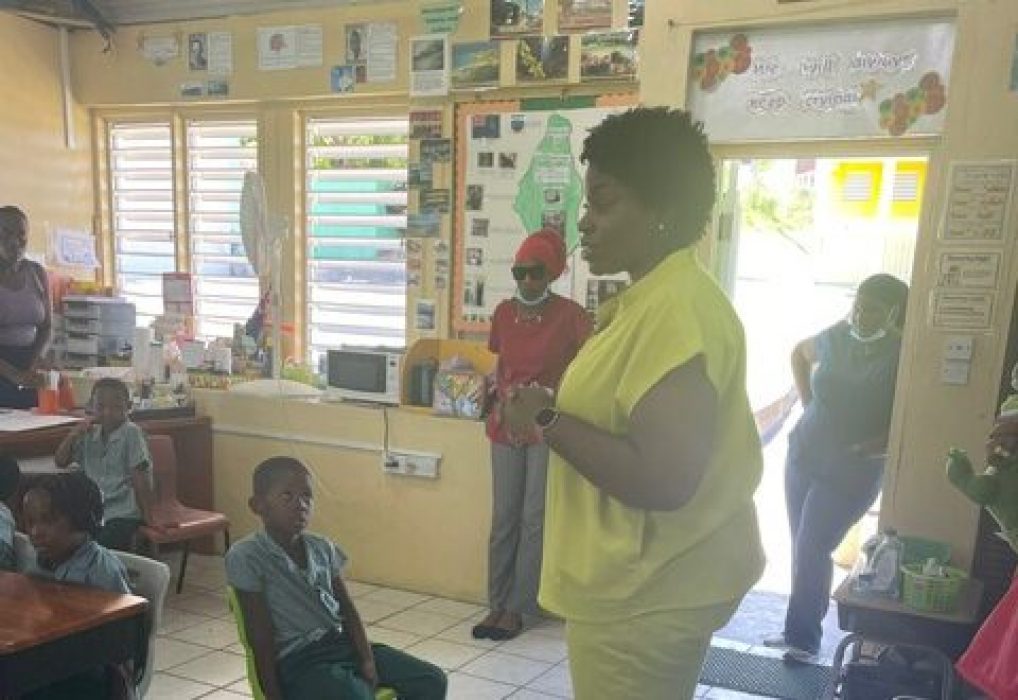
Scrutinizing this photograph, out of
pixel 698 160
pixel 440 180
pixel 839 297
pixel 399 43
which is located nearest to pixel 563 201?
pixel 440 180

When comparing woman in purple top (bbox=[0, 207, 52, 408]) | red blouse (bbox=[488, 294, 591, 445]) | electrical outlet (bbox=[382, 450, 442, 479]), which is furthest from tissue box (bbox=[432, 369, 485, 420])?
woman in purple top (bbox=[0, 207, 52, 408])

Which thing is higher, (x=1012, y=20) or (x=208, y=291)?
(x=1012, y=20)

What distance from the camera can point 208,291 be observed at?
16.8ft

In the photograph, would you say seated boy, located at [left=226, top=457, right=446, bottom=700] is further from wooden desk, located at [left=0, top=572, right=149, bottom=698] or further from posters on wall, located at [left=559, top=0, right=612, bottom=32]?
posters on wall, located at [left=559, top=0, right=612, bottom=32]

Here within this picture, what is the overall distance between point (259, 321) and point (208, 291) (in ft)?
2.12

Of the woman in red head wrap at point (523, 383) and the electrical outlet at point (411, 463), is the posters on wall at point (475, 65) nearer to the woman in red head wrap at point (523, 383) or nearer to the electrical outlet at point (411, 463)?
the woman in red head wrap at point (523, 383)

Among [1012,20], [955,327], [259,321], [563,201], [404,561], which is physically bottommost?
[404,561]

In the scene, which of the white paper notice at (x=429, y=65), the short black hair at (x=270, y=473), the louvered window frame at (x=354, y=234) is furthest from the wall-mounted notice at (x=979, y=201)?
the louvered window frame at (x=354, y=234)

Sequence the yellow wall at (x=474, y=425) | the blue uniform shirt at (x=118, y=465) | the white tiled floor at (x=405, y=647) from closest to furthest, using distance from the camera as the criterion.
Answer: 1. the yellow wall at (x=474, y=425)
2. the white tiled floor at (x=405, y=647)
3. the blue uniform shirt at (x=118, y=465)

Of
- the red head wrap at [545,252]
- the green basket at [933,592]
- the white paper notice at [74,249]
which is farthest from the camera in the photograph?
the white paper notice at [74,249]

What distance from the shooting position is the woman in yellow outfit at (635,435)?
3.86ft

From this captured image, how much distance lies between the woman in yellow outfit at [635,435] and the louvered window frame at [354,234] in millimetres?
3277

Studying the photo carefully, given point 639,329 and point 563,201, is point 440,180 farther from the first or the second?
point 639,329

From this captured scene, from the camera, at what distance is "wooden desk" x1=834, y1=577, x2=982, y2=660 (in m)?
2.62
